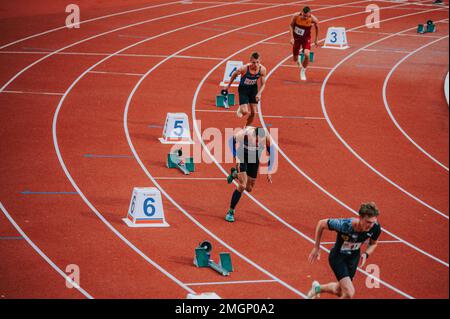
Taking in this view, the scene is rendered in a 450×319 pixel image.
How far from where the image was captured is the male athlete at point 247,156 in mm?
12281

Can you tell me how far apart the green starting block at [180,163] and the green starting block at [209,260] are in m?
3.58

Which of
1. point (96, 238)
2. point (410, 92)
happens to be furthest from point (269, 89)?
point (96, 238)

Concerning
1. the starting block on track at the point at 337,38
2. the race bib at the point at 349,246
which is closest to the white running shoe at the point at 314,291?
the race bib at the point at 349,246

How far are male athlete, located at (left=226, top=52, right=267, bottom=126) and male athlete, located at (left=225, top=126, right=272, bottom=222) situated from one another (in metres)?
3.09

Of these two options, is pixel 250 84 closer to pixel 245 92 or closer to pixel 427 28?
pixel 245 92

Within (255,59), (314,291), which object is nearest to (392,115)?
(255,59)

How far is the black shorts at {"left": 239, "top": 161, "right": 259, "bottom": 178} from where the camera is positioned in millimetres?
12477

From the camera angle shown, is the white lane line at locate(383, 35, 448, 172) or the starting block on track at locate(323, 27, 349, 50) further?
the starting block on track at locate(323, 27, 349, 50)

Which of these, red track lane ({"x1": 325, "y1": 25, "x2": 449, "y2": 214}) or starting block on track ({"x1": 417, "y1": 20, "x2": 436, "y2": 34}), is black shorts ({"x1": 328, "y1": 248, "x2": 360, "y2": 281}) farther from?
starting block on track ({"x1": 417, "y1": 20, "x2": 436, "y2": 34})

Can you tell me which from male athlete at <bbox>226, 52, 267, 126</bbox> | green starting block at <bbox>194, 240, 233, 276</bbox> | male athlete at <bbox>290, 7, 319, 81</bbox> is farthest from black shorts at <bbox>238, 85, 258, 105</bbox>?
green starting block at <bbox>194, 240, 233, 276</bbox>

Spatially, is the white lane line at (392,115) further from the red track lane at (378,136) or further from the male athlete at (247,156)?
the male athlete at (247,156)

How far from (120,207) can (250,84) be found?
4.25m

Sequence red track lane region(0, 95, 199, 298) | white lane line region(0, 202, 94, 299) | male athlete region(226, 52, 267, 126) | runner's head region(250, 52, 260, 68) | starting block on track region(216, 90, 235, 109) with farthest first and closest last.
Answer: starting block on track region(216, 90, 235, 109) → male athlete region(226, 52, 267, 126) → runner's head region(250, 52, 260, 68) → red track lane region(0, 95, 199, 298) → white lane line region(0, 202, 94, 299)
